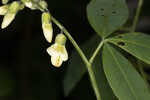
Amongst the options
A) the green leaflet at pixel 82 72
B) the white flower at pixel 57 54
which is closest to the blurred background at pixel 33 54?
the green leaflet at pixel 82 72

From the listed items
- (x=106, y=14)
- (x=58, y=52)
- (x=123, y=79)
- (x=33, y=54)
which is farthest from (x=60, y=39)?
(x=33, y=54)

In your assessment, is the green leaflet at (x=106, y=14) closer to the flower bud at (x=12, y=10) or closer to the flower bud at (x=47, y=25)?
Result: the flower bud at (x=47, y=25)

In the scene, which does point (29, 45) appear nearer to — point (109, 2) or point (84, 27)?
point (84, 27)

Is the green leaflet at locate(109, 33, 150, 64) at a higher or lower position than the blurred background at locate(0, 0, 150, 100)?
higher

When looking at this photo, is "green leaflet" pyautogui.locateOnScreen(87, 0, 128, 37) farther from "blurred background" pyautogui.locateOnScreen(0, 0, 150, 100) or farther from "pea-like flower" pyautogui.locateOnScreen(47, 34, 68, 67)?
"blurred background" pyautogui.locateOnScreen(0, 0, 150, 100)

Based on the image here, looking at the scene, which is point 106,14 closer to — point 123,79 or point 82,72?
point 123,79

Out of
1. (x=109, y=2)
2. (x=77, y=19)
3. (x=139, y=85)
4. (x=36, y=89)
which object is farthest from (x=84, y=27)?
(x=139, y=85)

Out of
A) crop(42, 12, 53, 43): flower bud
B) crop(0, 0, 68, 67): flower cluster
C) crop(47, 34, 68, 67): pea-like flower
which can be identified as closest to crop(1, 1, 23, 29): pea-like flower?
crop(0, 0, 68, 67): flower cluster
